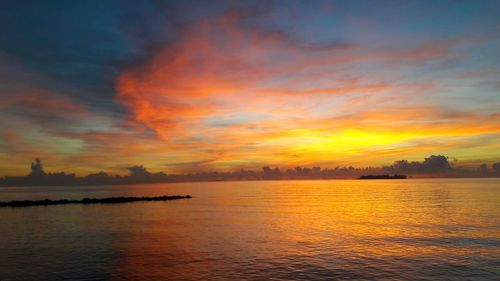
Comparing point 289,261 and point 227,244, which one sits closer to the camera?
point 289,261

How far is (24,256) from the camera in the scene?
40.9m

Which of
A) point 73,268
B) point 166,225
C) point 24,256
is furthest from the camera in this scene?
point 166,225

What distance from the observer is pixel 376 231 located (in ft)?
186

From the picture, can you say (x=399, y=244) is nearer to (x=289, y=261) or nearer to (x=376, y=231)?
(x=376, y=231)

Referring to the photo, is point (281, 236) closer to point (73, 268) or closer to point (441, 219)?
point (73, 268)

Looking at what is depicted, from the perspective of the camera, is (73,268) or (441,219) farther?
(441,219)

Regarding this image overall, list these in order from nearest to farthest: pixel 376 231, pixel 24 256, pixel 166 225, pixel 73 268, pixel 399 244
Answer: pixel 73 268
pixel 24 256
pixel 399 244
pixel 376 231
pixel 166 225

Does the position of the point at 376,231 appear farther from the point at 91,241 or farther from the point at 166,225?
the point at 91,241

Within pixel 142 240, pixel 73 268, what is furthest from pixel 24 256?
pixel 142 240

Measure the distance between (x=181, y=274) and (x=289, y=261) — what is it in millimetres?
11241

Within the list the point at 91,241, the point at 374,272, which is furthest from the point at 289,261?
the point at 91,241

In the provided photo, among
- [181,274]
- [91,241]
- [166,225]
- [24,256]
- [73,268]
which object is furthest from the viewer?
[166,225]

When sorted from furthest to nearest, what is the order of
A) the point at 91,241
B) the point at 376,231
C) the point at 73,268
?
the point at 376,231
the point at 91,241
the point at 73,268

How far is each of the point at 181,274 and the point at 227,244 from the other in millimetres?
14475
